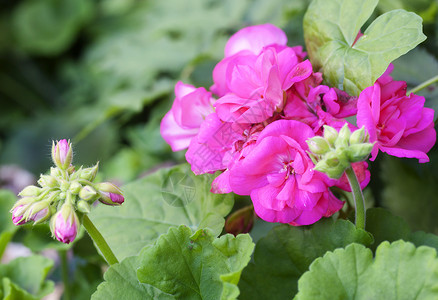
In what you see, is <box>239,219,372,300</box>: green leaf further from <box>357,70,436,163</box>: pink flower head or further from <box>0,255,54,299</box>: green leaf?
<box>0,255,54,299</box>: green leaf

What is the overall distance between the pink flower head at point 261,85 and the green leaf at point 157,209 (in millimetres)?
119

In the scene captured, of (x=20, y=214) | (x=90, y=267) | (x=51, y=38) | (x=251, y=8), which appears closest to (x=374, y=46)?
(x=20, y=214)

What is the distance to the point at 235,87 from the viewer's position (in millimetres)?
A: 565

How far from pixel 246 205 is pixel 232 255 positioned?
20cm

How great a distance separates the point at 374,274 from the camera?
1.58 ft

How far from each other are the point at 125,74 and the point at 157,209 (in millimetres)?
788

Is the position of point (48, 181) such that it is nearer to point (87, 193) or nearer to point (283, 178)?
point (87, 193)

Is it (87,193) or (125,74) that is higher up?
(87,193)

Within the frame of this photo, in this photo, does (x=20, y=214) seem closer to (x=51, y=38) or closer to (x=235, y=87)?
(x=235, y=87)

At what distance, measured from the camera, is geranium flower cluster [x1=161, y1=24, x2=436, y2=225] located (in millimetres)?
522

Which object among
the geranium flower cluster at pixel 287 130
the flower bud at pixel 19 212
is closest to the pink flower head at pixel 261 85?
the geranium flower cluster at pixel 287 130

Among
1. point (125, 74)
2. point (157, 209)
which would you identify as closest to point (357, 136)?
point (157, 209)

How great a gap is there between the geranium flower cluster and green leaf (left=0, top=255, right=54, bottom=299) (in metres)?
0.27

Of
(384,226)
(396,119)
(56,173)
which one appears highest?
(56,173)
